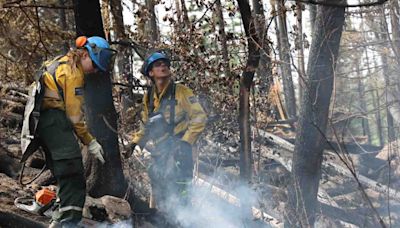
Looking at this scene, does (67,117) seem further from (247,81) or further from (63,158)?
(247,81)

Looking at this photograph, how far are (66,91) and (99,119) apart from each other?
113cm

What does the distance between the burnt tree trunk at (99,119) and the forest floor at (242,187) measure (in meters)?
0.36

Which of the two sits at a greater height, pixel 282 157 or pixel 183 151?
pixel 183 151

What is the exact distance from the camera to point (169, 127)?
5.44 meters

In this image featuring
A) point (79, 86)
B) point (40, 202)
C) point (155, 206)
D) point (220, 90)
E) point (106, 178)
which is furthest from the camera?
point (220, 90)

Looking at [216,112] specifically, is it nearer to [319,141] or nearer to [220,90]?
[220,90]

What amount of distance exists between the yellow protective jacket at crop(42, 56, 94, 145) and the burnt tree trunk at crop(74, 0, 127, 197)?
0.87 meters

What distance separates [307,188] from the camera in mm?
5984

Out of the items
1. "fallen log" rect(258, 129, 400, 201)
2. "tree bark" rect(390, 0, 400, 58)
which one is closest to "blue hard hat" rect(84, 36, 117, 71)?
"fallen log" rect(258, 129, 400, 201)

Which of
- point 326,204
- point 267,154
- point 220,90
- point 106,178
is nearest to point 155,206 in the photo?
point 106,178

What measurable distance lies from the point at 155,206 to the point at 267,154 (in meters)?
4.65

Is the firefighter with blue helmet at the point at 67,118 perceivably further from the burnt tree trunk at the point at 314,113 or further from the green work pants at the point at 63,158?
the burnt tree trunk at the point at 314,113

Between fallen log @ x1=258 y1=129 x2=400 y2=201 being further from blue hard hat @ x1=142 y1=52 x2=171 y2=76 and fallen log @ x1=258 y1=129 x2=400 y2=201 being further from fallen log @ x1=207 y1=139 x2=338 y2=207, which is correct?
blue hard hat @ x1=142 y1=52 x2=171 y2=76

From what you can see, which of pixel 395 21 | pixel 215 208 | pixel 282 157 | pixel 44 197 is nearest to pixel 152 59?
pixel 44 197
